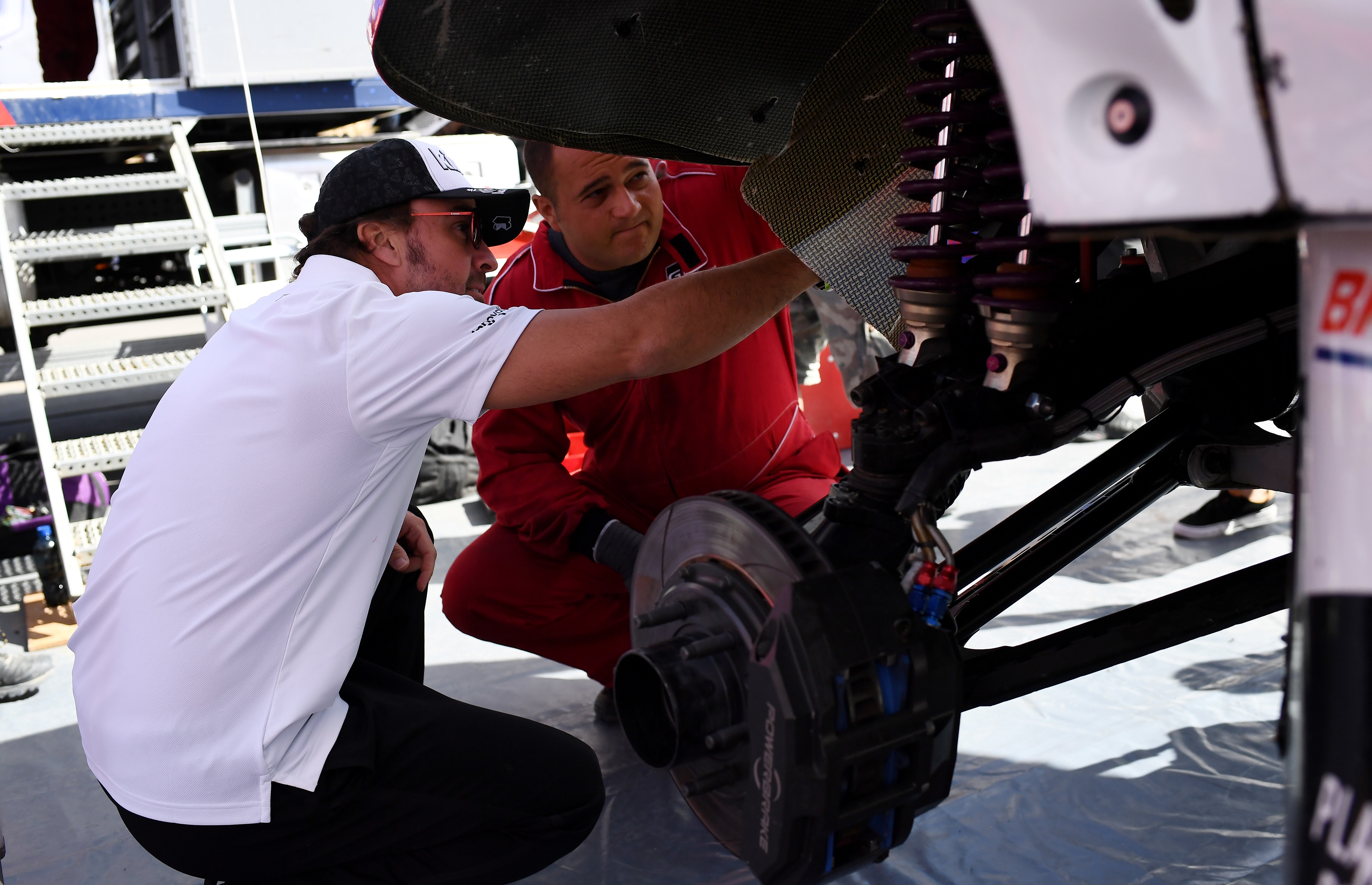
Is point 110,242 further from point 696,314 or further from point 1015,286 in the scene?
point 1015,286

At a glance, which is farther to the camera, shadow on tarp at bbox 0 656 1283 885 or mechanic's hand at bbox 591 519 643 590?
mechanic's hand at bbox 591 519 643 590

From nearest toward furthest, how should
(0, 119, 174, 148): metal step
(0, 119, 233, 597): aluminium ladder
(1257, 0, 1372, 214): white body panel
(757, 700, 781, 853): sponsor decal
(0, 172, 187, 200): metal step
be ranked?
(1257, 0, 1372, 214): white body panel, (757, 700, 781, 853): sponsor decal, (0, 119, 233, 597): aluminium ladder, (0, 172, 187, 200): metal step, (0, 119, 174, 148): metal step

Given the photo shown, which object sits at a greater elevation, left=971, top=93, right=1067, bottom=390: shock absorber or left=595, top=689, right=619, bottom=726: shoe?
left=971, top=93, right=1067, bottom=390: shock absorber

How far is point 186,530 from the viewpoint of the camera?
141 centimetres

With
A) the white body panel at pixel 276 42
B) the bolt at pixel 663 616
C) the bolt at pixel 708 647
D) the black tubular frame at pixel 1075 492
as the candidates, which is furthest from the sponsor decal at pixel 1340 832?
the white body panel at pixel 276 42

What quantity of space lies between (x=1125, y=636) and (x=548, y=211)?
161 centimetres

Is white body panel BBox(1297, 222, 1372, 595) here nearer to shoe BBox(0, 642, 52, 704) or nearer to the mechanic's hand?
the mechanic's hand

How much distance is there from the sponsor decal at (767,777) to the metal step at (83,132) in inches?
177

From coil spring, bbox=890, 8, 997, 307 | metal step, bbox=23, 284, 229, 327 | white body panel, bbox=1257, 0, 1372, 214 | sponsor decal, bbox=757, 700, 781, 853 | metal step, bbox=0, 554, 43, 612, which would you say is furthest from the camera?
metal step, bbox=23, 284, 229, 327

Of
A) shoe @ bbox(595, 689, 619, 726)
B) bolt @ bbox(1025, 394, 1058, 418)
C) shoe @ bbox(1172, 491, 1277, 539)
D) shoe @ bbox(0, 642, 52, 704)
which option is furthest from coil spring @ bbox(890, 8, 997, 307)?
shoe @ bbox(0, 642, 52, 704)

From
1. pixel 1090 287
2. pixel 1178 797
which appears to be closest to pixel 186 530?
pixel 1090 287

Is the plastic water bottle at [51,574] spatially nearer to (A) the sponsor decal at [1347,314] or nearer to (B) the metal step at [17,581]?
(B) the metal step at [17,581]

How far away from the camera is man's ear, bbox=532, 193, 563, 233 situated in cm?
241

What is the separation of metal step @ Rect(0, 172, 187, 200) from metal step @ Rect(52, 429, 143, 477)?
3.40 feet
